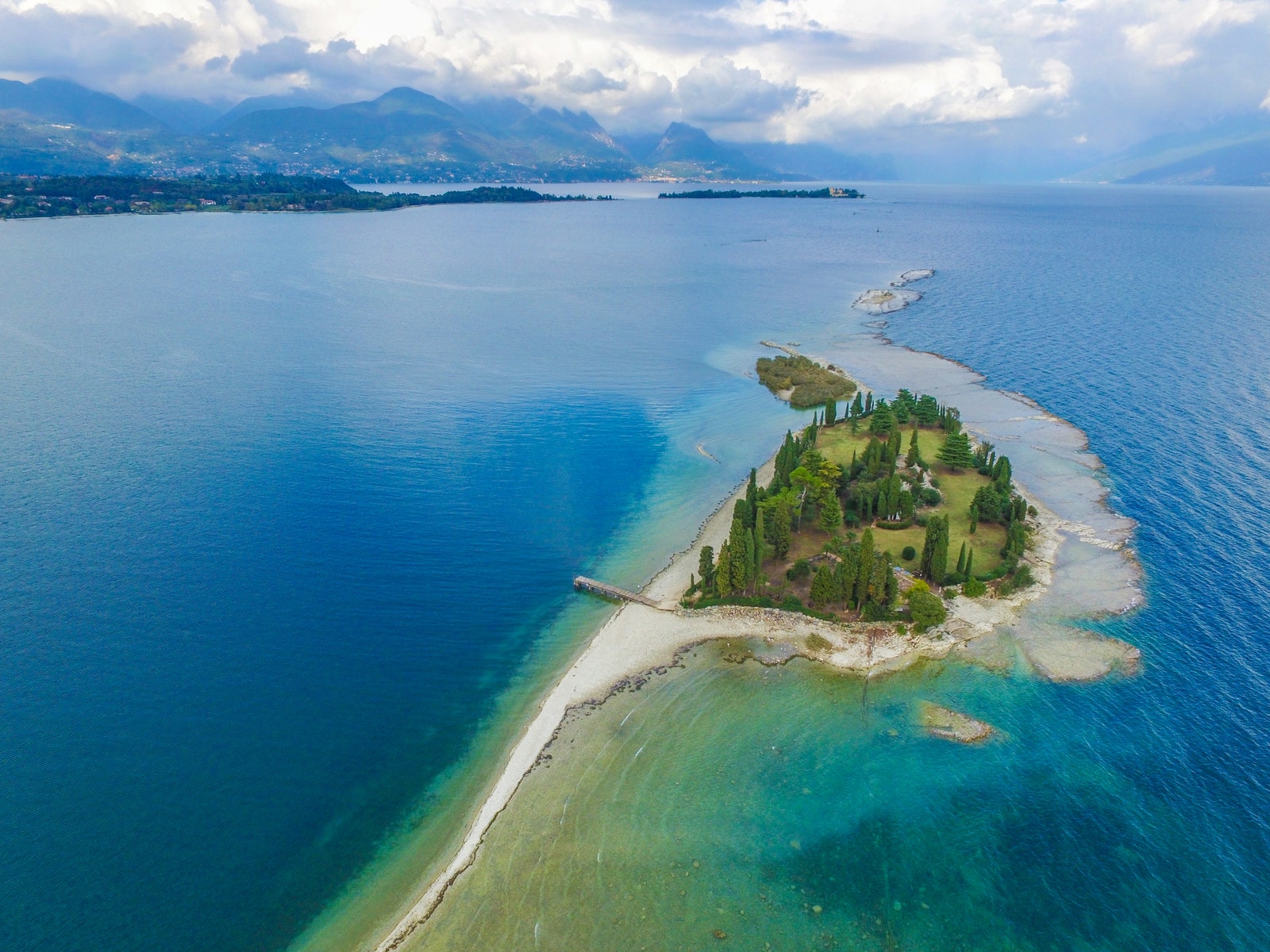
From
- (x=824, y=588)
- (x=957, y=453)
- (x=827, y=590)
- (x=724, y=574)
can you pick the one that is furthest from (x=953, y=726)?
(x=957, y=453)

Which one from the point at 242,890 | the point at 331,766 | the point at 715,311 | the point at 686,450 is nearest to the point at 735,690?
the point at 331,766

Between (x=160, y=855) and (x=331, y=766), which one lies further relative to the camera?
(x=331, y=766)

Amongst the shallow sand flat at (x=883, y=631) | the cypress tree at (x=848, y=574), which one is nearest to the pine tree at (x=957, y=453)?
the shallow sand flat at (x=883, y=631)

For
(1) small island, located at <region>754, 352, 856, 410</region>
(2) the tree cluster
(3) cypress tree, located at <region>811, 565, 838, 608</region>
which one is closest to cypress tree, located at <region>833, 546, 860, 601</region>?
(2) the tree cluster

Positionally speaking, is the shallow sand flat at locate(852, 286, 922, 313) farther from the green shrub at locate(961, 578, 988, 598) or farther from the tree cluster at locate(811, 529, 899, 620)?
the tree cluster at locate(811, 529, 899, 620)

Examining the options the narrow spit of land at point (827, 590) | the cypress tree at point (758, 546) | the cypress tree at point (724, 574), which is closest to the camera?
the narrow spit of land at point (827, 590)

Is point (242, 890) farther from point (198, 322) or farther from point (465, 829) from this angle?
point (198, 322)

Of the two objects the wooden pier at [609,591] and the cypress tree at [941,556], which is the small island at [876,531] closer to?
the cypress tree at [941,556]
